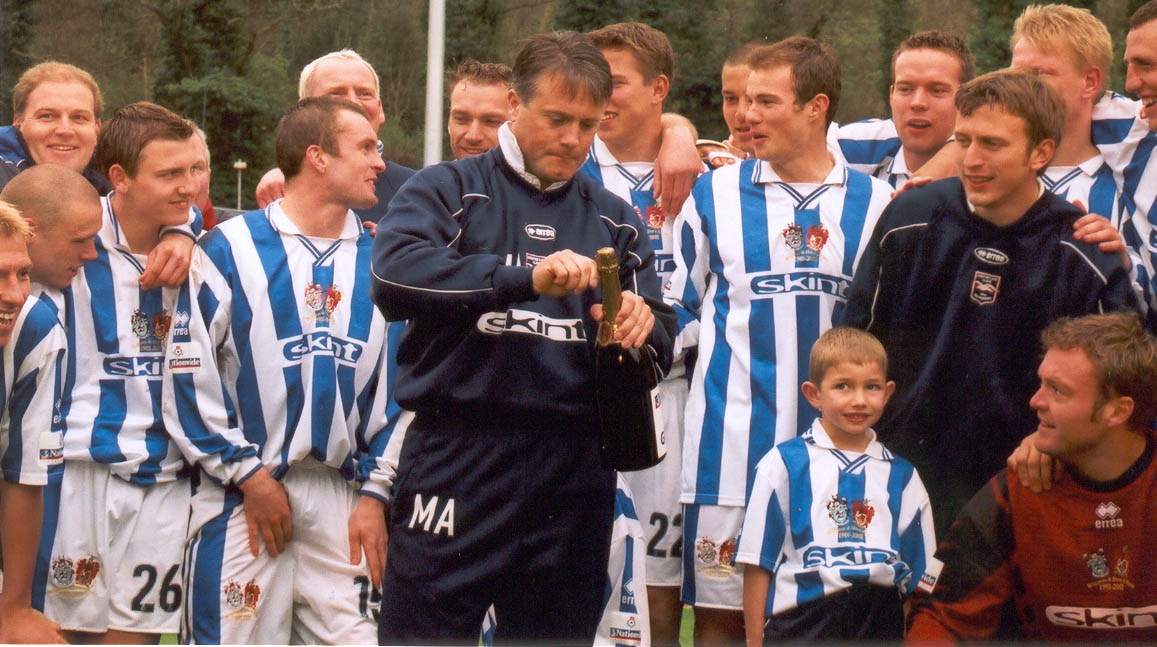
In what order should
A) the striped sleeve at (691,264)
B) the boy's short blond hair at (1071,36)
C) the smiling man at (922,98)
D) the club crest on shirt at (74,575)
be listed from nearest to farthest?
the club crest on shirt at (74,575)
the striped sleeve at (691,264)
the boy's short blond hair at (1071,36)
the smiling man at (922,98)

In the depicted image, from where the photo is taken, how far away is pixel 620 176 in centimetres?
410

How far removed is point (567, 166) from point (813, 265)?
1.00 meters

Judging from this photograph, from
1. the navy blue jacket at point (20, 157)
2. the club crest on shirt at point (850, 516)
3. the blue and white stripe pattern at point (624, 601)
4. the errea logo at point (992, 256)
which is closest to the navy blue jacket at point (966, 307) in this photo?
the errea logo at point (992, 256)

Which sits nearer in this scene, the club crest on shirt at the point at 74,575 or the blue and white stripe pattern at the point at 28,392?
the blue and white stripe pattern at the point at 28,392

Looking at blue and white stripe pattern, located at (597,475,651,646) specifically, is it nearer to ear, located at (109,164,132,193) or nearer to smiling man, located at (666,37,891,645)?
smiling man, located at (666,37,891,645)

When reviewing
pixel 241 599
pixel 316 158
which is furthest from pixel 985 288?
pixel 241 599

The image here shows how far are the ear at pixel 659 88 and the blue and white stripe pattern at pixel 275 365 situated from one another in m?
1.25

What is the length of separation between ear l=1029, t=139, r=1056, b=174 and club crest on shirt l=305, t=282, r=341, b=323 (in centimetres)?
187

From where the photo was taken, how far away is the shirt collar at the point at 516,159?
114 inches

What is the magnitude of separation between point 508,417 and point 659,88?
1827 mm

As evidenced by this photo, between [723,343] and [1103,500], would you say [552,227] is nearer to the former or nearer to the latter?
[723,343]

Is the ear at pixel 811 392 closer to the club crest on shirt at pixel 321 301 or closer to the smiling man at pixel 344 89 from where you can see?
the club crest on shirt at pixel 321 301

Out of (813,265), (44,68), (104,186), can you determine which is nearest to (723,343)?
(813,265)

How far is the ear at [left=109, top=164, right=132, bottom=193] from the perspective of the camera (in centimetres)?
368
